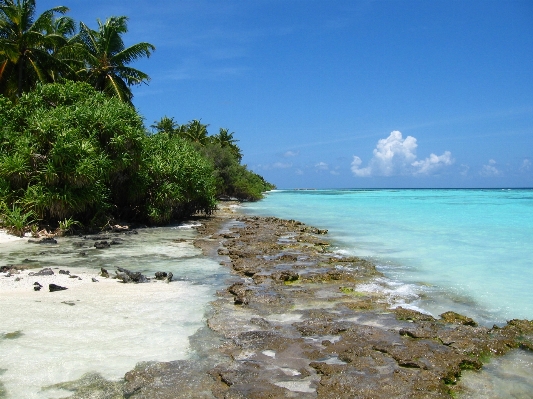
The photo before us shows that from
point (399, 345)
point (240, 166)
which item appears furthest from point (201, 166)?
point (240, 166)

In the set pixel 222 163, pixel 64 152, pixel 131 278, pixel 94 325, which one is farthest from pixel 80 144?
pixel 222 163

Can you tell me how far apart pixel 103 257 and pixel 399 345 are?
761 cm

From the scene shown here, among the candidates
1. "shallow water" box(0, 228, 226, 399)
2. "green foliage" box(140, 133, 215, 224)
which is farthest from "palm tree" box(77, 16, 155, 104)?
"shallow water" box(0, 228, 226, 399)

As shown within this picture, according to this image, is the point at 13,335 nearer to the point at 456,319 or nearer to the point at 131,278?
the point at 131,278

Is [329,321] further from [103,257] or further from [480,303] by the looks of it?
[103,257]

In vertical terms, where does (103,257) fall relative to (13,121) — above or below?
below

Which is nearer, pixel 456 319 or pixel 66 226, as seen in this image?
pixel 456 319

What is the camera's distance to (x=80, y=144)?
14000 millimetres

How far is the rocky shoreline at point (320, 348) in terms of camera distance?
3699 millimetres

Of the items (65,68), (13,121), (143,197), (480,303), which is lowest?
(480,303)

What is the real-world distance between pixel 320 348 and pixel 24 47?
22819 millimetres

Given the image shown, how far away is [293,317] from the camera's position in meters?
5.73

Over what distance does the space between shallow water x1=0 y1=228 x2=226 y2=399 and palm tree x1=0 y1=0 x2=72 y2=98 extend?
1623cm

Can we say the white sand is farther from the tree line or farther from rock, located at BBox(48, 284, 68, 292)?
rock, located at BBox(48, 284, 68, 292)
